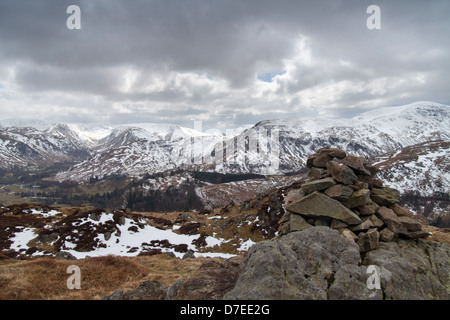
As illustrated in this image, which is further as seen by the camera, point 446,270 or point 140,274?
point 140,274

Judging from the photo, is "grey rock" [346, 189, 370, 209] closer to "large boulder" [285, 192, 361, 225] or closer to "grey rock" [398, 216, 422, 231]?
"large boulder" [285, 192, 361, 225]

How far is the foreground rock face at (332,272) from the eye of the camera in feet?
29.7

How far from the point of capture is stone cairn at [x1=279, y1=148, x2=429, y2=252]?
14711 millimetres

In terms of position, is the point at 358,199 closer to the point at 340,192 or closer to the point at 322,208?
the point at 340,192

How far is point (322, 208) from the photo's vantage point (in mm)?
16188

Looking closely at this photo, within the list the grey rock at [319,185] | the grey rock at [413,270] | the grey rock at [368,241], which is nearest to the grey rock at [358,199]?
the grey rock at [319,185]

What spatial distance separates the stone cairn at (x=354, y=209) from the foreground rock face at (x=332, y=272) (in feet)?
5.73

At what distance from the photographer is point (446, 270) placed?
1155 centimetres

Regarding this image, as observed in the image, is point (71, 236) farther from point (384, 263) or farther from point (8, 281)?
point (384, 263)

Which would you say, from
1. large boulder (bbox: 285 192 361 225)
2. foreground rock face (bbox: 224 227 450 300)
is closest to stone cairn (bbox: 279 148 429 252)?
large boulder (bbox: 285 192 361 225)

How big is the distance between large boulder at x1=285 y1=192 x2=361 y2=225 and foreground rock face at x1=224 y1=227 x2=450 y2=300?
2622mm

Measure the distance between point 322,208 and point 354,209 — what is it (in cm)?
245
